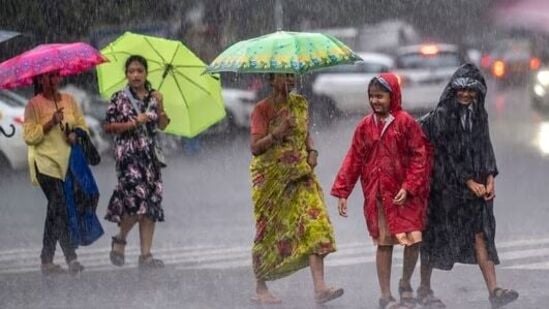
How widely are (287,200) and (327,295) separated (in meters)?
0.66

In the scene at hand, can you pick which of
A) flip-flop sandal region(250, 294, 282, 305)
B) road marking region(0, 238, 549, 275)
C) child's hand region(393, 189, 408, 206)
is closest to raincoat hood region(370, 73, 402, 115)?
child's hand region(393, 189, 408, 206)

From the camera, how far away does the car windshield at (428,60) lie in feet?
93.8

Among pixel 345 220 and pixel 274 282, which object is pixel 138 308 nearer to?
pixel 274 282

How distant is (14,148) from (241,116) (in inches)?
272

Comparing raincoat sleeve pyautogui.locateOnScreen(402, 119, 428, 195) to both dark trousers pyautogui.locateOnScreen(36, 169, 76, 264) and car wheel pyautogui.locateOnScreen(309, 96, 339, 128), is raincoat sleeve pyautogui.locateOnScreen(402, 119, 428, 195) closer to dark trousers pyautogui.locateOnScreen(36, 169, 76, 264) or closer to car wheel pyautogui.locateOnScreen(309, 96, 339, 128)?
dark trousers pyautogui.locateOnScreen(36, 169, 76, 264)

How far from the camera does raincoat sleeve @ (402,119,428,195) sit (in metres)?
8.64

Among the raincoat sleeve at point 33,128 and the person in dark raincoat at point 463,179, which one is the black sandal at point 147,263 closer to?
the raincoat sleeve at point 33,128

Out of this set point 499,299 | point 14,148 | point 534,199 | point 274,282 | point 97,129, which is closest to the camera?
point 499,299

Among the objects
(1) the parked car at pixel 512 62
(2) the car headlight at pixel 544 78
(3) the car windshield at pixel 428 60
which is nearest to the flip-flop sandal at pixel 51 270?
(2) the car headlight at pixel 544 78

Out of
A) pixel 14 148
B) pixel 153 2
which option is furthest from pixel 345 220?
pixel 153 2

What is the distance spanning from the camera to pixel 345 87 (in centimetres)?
2853

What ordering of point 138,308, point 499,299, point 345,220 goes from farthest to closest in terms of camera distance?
point 345,220 → point 138,308 → point 499,299

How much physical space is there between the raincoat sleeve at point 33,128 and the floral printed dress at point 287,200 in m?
2.03

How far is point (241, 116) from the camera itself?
25.3 metres
